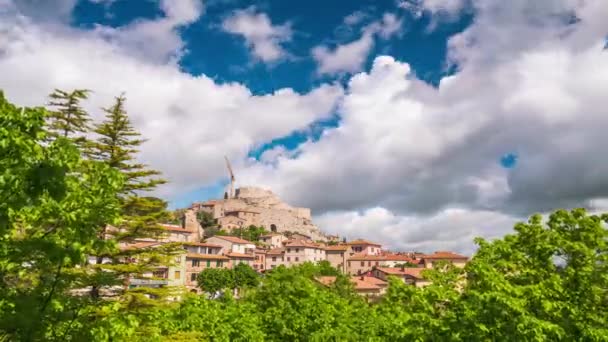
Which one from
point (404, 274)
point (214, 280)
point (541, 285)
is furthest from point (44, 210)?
point (404, 274)

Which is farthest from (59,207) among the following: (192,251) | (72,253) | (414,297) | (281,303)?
(192,251)

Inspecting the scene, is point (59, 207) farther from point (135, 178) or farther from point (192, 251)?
point (192, 251)

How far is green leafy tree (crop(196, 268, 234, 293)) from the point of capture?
297 ft

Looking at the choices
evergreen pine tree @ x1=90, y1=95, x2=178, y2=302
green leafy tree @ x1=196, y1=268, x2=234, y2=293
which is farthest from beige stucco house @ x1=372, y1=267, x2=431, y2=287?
evergreen pine tree @ x1=90, y1=95, x2=178, y2=302

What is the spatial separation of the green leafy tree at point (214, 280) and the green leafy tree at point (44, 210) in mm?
84452

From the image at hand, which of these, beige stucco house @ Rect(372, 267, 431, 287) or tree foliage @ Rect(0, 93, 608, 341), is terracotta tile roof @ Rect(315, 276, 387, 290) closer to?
beige stucco house @ Rect(372, 267, 431, 287)

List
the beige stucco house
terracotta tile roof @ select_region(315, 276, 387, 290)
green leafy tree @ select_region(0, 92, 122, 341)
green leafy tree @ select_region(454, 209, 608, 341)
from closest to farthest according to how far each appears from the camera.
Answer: green leafy tree @ select_region(0, 92, 122, 341) → green leafy tree @ select_region(454, 209, 608, 341) → terracotta tile roof @ select_region(315, 276, 387, 290) → the beige stucco house

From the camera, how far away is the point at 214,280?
300ft

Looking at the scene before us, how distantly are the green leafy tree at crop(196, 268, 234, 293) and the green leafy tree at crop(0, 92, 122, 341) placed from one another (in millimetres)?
84452

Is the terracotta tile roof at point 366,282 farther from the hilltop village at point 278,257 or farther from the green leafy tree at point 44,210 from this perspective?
the green leafy tree at point 44,210

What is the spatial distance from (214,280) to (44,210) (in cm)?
8733

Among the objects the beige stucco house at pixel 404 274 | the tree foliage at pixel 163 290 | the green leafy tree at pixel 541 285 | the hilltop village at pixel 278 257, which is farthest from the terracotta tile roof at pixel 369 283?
the green leafy tree at pixel 541 285

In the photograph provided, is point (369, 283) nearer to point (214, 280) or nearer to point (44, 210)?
point (214, 280)

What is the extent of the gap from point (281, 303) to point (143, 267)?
10.3 m
